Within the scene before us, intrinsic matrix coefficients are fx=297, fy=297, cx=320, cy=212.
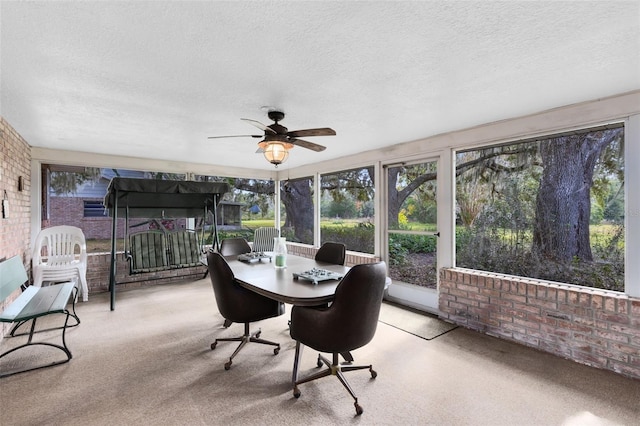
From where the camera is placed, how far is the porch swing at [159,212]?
4.26 metres

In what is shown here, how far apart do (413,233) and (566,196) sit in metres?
1.82

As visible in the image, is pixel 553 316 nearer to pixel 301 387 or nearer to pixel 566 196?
pixel 566 196

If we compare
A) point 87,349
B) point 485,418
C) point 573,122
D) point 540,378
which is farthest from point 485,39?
point 87,349

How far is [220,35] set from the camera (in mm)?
1688

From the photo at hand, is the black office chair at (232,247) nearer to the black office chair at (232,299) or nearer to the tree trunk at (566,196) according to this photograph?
the black office chair at (232,299)

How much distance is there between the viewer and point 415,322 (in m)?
3.68

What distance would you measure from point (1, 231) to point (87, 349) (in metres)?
1.55

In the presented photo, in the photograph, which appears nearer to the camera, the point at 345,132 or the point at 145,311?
the point at 345,132

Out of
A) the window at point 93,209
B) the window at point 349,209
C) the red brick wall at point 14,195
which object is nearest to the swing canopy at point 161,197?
the window at point 93,209

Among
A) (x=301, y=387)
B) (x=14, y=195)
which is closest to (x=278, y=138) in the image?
(x=301, y=387)

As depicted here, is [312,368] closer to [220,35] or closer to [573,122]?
[220,35]

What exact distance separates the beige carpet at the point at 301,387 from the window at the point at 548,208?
90 centimetres

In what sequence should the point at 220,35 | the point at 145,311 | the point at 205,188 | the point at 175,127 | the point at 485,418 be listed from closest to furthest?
1. the point at 220,35
2. the point at 485,418
3. the point at 175,127
4. the point at 145,311
5. the point at 205,188

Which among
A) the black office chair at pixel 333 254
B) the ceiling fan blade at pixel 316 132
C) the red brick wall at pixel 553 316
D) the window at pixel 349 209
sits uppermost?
the ceiling fan blade at pixel 316 132
